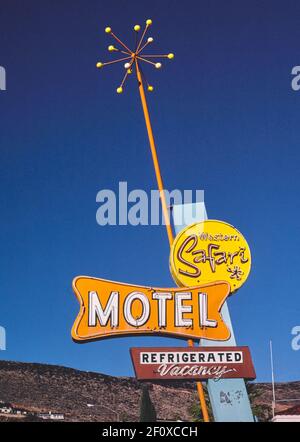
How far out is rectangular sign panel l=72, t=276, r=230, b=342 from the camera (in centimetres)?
2345

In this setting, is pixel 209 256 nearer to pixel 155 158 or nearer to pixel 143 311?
pixel 143 311

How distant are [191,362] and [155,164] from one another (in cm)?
751

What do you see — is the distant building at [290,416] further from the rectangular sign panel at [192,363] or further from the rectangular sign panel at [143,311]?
the rectangular sign panel at [143,311]

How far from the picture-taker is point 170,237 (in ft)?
82.2

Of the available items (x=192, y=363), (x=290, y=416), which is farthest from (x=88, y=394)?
(x=192, y=363)

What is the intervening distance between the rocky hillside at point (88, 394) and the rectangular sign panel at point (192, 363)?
66.1ft

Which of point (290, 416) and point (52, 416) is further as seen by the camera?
point (52, 416)

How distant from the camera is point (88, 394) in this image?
47562 millimetres

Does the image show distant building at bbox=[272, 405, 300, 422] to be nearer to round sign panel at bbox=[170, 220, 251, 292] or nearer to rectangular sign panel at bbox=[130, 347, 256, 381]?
rectangular sign panel at bbox=[130, 347, 256, 381]

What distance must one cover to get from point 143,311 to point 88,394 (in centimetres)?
2584

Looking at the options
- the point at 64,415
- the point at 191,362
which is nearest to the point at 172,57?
the point at 191,362

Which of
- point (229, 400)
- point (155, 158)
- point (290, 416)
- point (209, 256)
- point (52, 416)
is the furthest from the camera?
point (52, 416)
